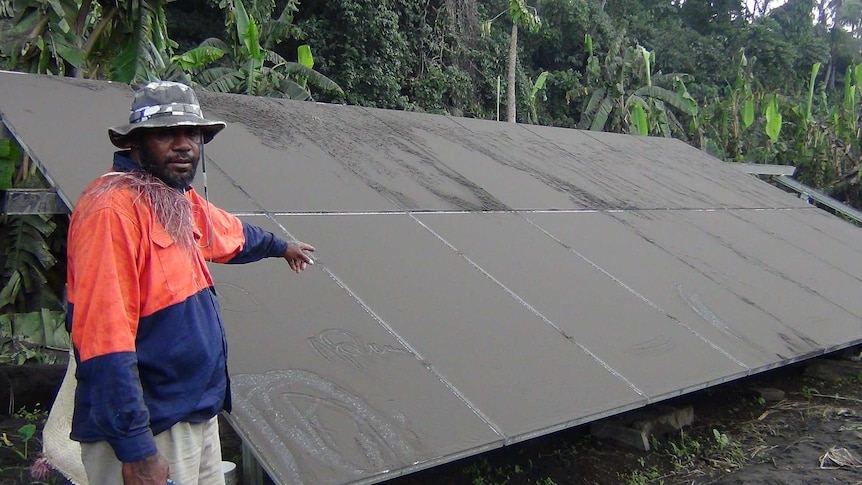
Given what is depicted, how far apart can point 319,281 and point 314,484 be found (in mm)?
1158

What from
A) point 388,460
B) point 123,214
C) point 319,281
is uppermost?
point 123,214

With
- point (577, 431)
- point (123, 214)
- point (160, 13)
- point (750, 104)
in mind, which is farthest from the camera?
point (750, 104)

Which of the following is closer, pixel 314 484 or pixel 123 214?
pixel 123 214

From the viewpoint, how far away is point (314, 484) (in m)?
2.24

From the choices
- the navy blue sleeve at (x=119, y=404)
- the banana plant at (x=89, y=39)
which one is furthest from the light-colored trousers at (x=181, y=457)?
the banana plant at (x=89, y=39)

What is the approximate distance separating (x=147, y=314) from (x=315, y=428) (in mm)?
853

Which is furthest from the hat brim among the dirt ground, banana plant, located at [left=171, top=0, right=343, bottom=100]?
banana plant, located at [left=171, top=0, right=343, bottom=100]

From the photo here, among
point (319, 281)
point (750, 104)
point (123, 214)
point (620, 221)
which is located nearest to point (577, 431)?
point (620, 221)

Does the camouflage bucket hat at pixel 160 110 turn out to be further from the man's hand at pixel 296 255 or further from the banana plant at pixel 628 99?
the banana plant at pixel 628 99

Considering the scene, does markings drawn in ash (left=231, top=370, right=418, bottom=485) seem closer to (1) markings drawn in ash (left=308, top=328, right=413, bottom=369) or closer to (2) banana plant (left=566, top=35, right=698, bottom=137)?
(1) markings drawn in ash (left=308, top=328, right=413, bottom=369)

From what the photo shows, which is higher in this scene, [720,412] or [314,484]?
[314,484]

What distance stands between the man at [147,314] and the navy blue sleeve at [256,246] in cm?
40

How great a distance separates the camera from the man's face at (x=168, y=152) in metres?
1.91

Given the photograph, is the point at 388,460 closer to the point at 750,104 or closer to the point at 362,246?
the point at 362,246
